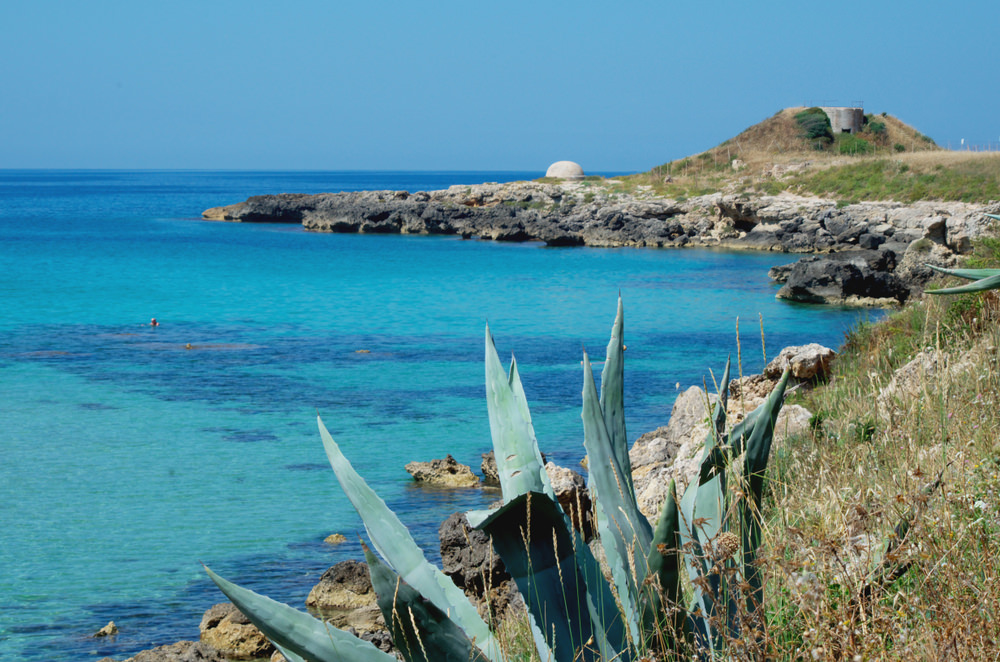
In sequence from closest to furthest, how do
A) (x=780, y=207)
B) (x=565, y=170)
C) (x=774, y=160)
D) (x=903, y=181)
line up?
(x=903, y=181) < (x=780, y=207) < (x=774, y=160) < (x=565, y=170)

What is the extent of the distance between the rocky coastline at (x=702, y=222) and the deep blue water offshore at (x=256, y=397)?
2.25m

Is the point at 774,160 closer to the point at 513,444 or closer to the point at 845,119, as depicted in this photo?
the point at 845,119

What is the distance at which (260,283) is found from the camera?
101 ft

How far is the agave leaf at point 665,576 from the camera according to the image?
2125 mm

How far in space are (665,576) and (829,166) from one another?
49.3 metres

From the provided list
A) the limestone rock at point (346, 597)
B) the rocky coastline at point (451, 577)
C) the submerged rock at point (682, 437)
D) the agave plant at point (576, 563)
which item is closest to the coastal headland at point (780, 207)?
the submerged rock at point (682, 437)

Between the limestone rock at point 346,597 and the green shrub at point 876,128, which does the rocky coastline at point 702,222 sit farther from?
the limestone rock at point 346,597

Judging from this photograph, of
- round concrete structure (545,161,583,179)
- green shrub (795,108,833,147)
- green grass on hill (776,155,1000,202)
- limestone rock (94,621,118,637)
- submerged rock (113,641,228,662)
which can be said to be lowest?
limestone rock (94,621,118,637)

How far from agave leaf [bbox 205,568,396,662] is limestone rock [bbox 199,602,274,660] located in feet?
13.0

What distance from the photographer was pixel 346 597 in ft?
21.6

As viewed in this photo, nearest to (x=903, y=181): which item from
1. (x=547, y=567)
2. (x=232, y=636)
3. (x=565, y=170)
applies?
(x=565, y=170)

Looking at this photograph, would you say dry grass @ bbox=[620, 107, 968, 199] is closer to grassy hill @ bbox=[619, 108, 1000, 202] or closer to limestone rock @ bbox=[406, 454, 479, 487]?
grassy hill @ bbox=[619, 108, 1000, 202]

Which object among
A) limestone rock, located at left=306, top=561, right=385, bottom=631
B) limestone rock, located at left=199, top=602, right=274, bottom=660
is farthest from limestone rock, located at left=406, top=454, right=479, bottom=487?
limestone rock, located at left=199, top=602, right=274, bottom=660

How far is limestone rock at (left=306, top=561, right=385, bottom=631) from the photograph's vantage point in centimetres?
628
